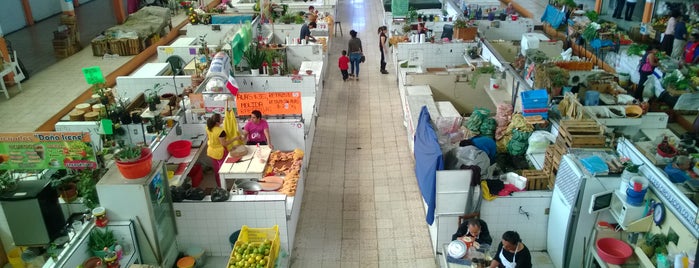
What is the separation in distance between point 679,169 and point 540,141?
188cm

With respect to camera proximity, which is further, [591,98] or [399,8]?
[399,8]

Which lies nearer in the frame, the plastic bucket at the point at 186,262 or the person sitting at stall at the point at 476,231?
the person sitting at stall at the point at 476,231

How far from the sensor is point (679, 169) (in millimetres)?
6578

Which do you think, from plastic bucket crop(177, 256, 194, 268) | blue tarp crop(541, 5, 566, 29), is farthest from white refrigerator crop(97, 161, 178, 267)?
blue tarp crop(541, 5, 566, 29)

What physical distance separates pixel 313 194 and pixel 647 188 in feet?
17.3

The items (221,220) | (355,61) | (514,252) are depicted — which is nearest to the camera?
(514,252)

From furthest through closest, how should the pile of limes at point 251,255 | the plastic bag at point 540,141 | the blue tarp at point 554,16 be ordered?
the blue tarp at point 554,16, the plastic bag at point 540,141, the pile of limes at point 251,255

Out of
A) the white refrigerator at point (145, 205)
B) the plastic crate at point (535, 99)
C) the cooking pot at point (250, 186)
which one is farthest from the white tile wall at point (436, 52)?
the white refrigerator at point (145, 205)

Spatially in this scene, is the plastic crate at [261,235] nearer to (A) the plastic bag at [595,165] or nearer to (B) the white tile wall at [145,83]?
(A) the plastic bag at [595,165]

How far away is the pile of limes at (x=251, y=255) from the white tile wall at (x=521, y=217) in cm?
294

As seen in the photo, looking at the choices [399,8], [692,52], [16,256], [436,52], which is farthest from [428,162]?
[399,8]

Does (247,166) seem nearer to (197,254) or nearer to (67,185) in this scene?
(197,254)

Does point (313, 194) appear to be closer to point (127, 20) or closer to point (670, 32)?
point (670, 32)

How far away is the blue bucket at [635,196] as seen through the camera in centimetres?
582
